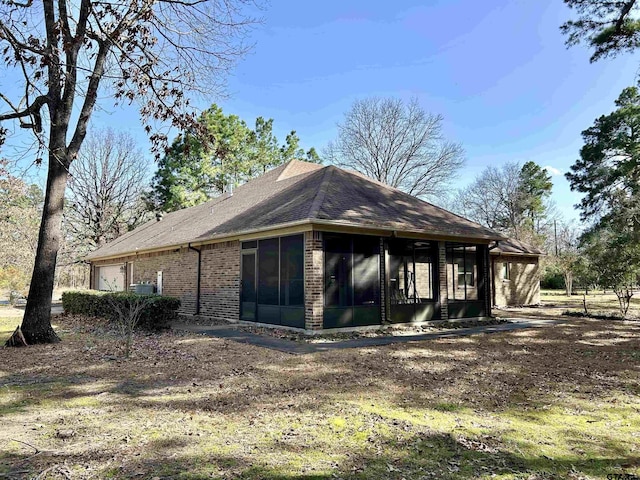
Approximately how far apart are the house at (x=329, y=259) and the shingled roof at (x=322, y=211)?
0.06m

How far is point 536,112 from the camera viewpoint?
21.9 m

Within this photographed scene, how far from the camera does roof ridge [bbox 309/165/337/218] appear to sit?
10667 mm

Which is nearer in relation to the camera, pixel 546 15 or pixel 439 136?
pixel 546 15

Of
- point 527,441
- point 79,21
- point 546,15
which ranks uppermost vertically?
point 546,15

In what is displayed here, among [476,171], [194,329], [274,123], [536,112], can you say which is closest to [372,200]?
[194,329]

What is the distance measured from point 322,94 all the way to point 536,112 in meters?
10.7

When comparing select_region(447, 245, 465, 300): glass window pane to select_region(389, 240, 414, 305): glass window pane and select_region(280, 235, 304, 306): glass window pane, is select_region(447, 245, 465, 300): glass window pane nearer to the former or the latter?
select_region(389, 240, 414, 305): glass window pane

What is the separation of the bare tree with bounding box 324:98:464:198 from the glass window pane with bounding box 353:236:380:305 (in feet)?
72.9

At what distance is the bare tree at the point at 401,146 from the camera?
1281 inches

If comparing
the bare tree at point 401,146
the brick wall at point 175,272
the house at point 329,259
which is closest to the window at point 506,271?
the house at point 329,259

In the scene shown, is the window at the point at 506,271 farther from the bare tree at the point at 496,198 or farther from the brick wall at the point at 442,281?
the bare tree at the point at 496,198

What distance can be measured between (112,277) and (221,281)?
1246 centimetres

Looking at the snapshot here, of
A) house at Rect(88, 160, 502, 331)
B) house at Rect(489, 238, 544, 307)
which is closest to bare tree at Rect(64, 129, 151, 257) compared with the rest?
house at Rect(88, 160, 502, 331)

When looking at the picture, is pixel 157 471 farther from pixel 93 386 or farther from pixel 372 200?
pixel 372 200
